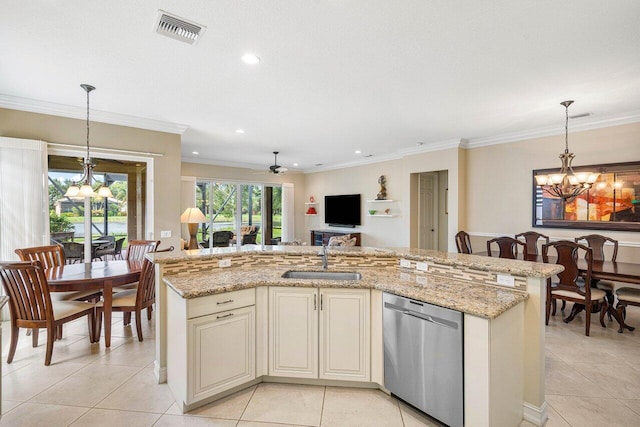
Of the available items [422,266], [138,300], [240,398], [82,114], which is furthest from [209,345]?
[82,114]

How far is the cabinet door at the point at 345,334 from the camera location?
2410 millimetres

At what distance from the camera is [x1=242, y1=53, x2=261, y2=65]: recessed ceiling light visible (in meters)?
2.70

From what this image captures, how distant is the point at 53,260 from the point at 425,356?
4359 mm

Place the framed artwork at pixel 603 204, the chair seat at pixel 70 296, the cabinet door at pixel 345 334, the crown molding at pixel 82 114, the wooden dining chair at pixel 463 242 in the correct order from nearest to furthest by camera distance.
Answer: the cabinet door at pixel 345 334, the chair seat at pixel 70 296, the crown molding at pixel 82 114, the framed artwork at pixel 603 204, the wooden dining chair at pixel 463 242

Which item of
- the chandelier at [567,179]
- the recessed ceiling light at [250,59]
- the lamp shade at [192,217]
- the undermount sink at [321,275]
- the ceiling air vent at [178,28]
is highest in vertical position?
the recessed ceiling light at [250,59]

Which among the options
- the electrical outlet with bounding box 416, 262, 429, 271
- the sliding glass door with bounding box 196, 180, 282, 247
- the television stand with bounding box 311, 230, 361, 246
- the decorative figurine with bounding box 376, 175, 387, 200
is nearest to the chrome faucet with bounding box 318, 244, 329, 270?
the electrical outlet with bounding box 416, 262, 429, 271

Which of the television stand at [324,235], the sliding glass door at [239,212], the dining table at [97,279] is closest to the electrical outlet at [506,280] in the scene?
the dining table at [97,279]

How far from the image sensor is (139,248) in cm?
430

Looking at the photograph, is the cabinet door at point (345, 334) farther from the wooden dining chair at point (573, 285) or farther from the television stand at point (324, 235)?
the television stand at point (324, 235)

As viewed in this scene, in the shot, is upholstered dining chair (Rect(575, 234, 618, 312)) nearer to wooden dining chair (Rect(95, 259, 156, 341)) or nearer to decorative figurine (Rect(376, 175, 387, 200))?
decorative figurine (Rect(376, 175, 387, 200))

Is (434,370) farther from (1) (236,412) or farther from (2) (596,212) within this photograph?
(2) (596,212)

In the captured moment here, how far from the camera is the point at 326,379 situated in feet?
8.14

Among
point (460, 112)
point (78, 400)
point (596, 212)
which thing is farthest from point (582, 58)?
point (78, 400)

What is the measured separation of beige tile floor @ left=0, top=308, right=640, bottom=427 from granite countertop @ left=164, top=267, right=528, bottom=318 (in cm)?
84
